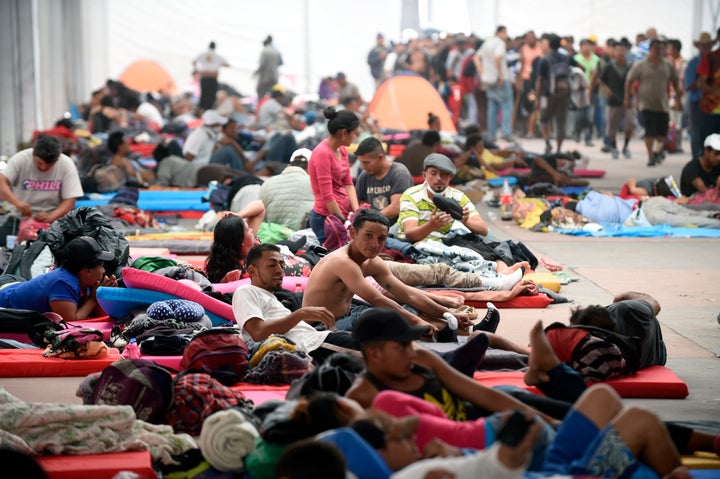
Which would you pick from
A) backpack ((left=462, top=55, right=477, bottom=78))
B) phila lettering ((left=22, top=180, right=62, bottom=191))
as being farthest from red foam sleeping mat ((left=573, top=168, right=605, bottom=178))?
phila lettering ((left=22, top=180, right=62, bottom=191))

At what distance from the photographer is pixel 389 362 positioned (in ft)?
17.2

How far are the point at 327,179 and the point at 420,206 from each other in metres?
1.02

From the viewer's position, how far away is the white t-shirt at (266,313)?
7098 millimetres

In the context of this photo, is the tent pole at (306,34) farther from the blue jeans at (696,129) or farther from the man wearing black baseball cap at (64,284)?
the man wearing black baseball cap at (64,284)

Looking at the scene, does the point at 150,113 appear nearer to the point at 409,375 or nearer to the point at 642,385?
the point at 642,385

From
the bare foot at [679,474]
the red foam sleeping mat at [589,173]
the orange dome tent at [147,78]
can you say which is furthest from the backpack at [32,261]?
the orange dome tent at [147,78]

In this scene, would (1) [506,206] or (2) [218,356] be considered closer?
(2) [218,356]

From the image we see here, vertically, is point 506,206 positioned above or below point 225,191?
below

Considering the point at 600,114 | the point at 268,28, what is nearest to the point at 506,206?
the point at 600,114

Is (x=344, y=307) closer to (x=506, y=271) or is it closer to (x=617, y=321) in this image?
(x=617, y=321)

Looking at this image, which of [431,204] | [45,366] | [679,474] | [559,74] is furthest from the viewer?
[559,74]

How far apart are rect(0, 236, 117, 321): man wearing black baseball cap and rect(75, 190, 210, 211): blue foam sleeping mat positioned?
625cm

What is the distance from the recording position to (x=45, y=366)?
7227mm

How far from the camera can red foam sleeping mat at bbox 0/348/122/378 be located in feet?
23.6
